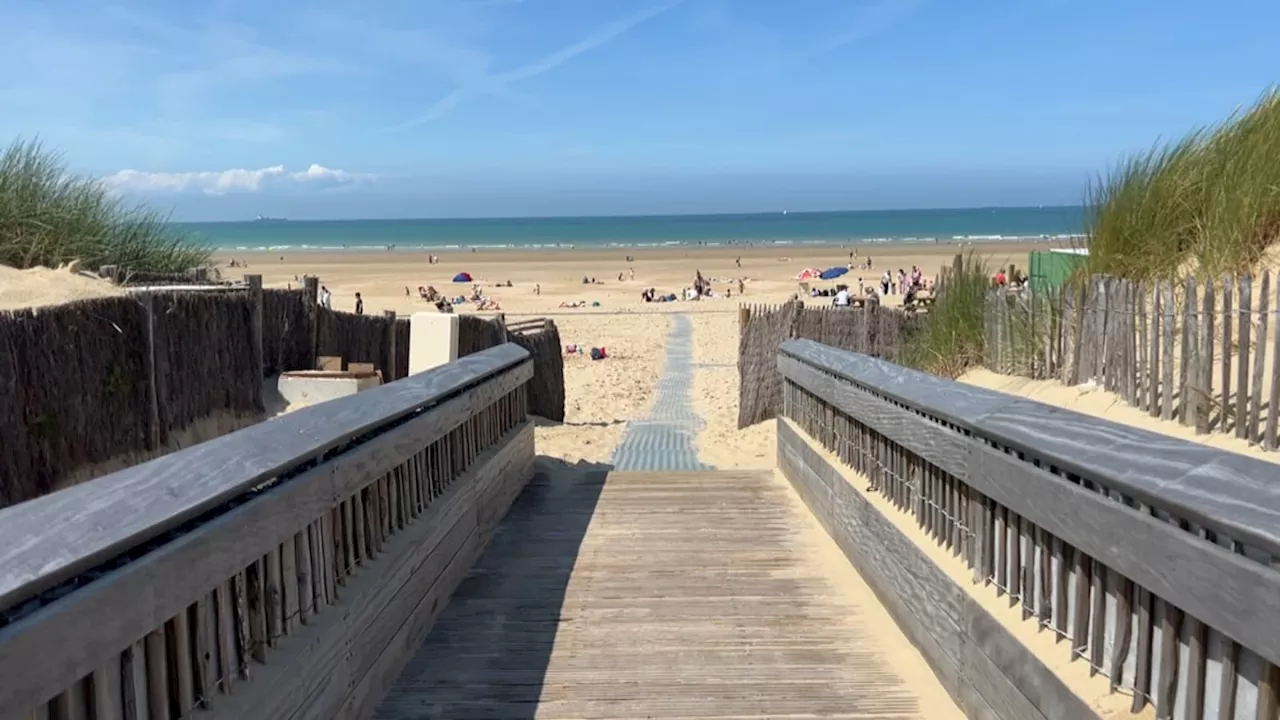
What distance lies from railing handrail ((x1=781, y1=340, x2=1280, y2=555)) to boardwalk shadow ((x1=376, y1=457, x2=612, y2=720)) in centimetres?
189

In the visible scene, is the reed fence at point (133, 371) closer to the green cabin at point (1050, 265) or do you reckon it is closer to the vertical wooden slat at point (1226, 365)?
the vertical wooden slat at point (1226, 365)

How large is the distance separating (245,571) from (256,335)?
28.7 ft

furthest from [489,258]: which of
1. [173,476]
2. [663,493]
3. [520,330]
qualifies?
[173,476]

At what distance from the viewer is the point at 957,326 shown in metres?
9.75

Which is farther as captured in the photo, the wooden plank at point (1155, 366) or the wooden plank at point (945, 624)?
the wooden plank at point (1155, 366)

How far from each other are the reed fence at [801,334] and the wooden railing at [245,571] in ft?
24.1

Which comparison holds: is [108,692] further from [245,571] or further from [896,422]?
[896,422]

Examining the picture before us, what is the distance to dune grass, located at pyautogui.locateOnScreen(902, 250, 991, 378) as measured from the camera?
9.45 m

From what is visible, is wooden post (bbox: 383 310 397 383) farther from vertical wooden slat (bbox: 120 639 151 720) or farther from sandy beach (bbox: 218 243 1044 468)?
vertical wooden slat (bbox: 120 639 151 720)

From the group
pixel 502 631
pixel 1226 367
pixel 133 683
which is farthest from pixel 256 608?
pixel 1226 367

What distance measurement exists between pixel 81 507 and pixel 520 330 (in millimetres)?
12140

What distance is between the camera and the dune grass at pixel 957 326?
9445 mm

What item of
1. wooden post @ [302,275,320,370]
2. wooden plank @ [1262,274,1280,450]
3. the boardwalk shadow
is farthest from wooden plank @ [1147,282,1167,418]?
wooden post @ [302,275,320,370]

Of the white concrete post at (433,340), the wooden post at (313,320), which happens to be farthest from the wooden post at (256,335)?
the white concrete post at (433,340)
